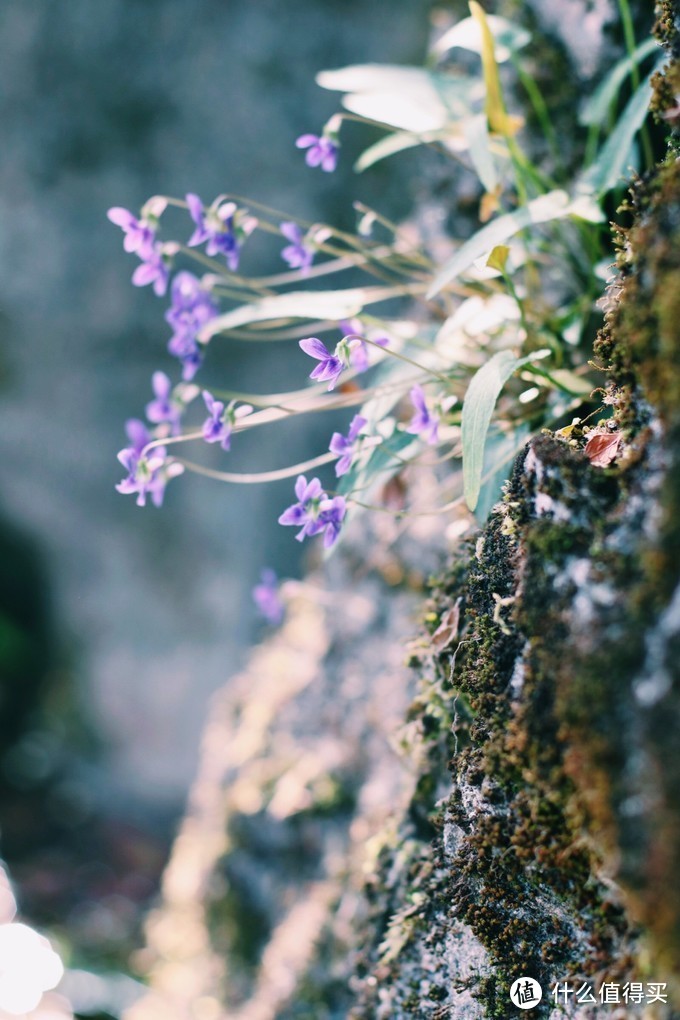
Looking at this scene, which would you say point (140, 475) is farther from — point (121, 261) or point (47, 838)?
point (47, 838)

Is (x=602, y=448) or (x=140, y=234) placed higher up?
(x=140, y=234)

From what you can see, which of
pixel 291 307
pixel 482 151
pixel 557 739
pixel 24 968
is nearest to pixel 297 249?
pixel 291 307

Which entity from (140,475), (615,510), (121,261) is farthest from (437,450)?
(121,261)

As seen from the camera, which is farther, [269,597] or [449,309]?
[269,597]

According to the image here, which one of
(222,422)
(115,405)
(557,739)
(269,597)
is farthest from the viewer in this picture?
(115,405)

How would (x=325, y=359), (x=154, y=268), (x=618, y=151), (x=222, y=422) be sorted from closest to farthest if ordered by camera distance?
(x=325, y=359) < (x=222, y=422) < (x=618, y=151) < (x=154, y=268)

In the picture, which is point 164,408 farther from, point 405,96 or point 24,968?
point 24,968

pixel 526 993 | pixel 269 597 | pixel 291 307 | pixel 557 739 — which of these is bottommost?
pixel 526 993
